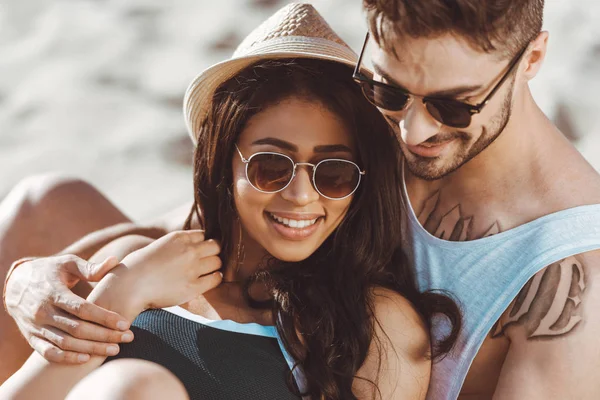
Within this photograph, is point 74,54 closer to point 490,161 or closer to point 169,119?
point 169,119

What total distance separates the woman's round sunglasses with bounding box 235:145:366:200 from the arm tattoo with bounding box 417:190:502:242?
31cm

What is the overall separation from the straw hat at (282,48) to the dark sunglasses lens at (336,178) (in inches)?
12.8

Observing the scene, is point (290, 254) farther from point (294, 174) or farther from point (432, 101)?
point (432, 101)

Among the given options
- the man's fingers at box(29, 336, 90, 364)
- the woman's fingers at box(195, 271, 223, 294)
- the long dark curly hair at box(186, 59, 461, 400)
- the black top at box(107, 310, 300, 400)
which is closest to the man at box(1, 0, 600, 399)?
the long dark curly hair at box(186, 59, 461, 400)

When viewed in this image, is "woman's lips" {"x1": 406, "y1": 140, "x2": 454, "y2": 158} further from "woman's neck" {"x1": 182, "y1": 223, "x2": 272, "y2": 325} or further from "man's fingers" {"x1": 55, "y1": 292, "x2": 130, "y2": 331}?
"man's fingers" {"x1": 55, "y1": 292, "x2": 130, "y2": 331}

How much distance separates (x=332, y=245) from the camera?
291 centimetres

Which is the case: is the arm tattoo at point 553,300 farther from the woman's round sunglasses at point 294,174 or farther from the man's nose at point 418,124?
the woman's round sunglasses at point 294,174

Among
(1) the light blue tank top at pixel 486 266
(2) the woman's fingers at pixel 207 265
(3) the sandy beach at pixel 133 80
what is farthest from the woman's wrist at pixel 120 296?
(3) the sandy beach at pixel 133 80

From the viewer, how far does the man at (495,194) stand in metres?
2.41

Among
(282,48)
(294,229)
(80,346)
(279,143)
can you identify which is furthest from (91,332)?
(282,48)

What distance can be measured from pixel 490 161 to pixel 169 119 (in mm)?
2567

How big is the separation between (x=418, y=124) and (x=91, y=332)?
111 centimetres

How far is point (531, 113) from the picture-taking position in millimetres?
2707

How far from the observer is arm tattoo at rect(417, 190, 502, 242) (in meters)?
2.73
